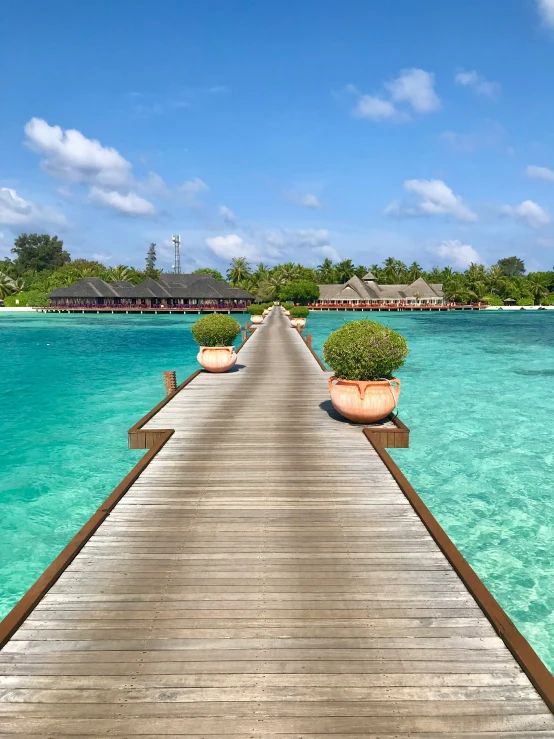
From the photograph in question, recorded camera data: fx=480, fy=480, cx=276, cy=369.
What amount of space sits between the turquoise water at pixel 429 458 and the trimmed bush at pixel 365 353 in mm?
3575

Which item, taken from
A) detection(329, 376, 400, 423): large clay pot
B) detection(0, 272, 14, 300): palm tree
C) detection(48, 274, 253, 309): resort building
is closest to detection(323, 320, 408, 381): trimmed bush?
detection(329, 376, 400, 423): large clay pot

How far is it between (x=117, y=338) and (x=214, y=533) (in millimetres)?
55434

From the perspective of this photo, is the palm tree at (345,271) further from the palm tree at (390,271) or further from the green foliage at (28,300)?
the green foliage at (28,300)

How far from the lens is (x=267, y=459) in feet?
31.4

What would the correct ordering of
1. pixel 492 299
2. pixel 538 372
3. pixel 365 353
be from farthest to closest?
1. pixel 492 299
2. pixel 538 372
3. pixel 365 353

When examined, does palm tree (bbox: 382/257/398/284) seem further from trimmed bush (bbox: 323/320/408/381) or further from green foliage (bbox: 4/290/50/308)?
trimmed bush (bbox: 323/320/408/381)

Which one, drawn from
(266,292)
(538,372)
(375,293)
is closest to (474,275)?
(375,293)

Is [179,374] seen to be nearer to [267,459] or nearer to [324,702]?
[267,459]

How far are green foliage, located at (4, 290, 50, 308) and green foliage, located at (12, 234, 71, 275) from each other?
44834 mm

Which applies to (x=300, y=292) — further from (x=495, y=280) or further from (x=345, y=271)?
(x=495, y=280)

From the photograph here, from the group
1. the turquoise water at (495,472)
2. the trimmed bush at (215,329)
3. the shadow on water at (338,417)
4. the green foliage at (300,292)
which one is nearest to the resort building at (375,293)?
the green foliage at (300,292)

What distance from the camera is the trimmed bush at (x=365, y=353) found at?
11.5 metres

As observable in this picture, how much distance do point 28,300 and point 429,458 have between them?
129 metres

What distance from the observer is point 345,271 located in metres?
140
